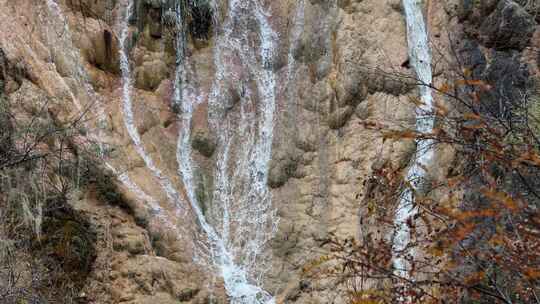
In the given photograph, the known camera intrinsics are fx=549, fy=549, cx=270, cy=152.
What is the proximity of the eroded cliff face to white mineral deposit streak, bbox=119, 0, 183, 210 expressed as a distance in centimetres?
7

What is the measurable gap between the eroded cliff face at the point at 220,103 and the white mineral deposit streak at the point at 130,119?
7 centimetres

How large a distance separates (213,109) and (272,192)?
9.00 feet

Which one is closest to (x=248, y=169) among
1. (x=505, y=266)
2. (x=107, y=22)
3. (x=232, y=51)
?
(x=232, y=51)

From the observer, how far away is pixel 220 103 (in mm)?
14461

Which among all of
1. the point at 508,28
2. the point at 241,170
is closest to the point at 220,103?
the point at 241,170

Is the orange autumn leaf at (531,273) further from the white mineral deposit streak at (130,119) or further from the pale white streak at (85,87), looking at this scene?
the white mineral deposit streak at (130,119)

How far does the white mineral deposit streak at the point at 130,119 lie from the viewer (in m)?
12.9

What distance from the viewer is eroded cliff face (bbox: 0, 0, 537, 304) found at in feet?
38.0

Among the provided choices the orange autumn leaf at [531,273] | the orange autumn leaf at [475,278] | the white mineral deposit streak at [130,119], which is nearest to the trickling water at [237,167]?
the white mineral deposit streak at [130,119]

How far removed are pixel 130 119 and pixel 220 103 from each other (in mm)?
2401

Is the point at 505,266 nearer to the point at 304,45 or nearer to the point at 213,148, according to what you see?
the point at 213,148

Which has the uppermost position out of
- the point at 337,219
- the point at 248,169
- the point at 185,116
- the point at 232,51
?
the point at 232,51

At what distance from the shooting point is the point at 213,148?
13.9m

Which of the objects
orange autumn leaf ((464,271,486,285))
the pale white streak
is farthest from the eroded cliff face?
orange autumn leaf ((464,271,486,285))
